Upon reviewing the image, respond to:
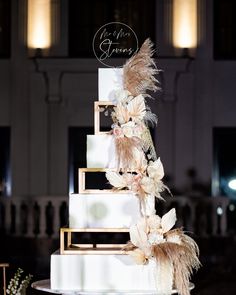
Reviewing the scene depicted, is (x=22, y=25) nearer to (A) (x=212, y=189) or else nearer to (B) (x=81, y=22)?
(B) (x=81, y=22)

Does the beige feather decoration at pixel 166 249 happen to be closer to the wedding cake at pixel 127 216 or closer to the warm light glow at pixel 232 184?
the wedding cake at pixel 127 216

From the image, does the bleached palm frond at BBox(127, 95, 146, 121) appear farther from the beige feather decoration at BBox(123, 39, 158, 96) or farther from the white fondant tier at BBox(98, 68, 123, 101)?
the white fondant tier at BBox(98, 68, 123, 101)

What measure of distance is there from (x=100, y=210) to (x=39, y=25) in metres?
7.63

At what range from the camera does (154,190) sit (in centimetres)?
593

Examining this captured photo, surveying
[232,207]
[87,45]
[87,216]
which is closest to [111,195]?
[87,216]

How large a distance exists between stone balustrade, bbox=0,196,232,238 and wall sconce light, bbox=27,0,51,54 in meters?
2.30

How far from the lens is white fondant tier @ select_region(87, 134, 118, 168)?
6.24m

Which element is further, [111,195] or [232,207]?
[232,207]

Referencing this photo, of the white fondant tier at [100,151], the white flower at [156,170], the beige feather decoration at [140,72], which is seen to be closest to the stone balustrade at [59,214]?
the white fondant tier at [100,151]

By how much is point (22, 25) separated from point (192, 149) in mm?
3142

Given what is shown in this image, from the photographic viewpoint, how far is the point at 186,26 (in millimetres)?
13266

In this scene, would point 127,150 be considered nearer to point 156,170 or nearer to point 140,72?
point 156,170

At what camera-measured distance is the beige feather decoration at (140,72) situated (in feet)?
19.7

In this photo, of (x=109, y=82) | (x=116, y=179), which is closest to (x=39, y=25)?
(x=109, y=82)
